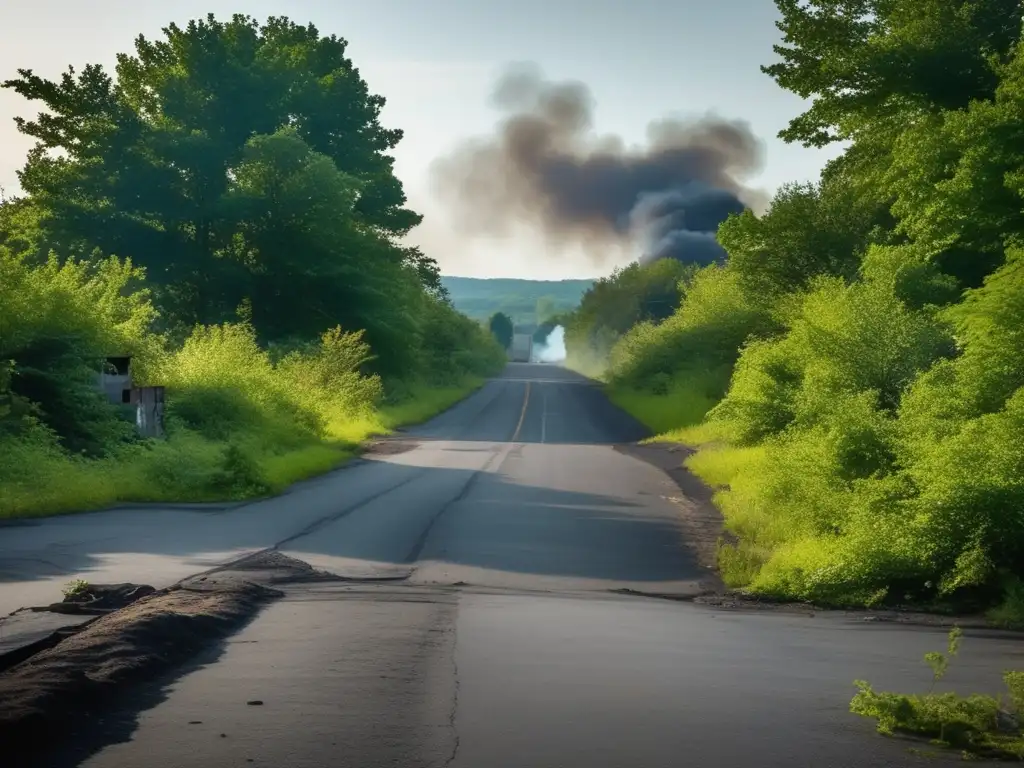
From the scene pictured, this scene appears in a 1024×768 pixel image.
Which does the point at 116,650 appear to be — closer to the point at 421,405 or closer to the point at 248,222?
the point at 248,222

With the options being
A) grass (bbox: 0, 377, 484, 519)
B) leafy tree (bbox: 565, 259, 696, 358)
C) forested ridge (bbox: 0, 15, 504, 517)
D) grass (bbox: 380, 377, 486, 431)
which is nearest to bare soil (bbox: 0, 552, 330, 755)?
grass (bbox: 0, 377, 484, 519)

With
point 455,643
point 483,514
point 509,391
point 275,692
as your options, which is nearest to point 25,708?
point 275,692

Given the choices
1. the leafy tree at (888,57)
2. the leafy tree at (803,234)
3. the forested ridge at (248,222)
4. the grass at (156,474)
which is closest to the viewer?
the grass at (156,474)

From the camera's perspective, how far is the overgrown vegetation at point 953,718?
7.24 m

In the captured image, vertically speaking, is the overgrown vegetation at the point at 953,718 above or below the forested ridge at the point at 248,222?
below

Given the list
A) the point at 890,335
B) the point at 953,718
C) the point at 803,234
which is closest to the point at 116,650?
the point at 953,718

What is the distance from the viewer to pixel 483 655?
9.77 m

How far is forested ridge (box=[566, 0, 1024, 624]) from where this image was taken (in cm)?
1422

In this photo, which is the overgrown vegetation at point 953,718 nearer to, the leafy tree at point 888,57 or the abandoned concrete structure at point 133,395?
the leafy tree at point 888,57

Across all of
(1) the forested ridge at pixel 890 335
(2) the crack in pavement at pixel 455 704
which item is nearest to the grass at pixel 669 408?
(1) the forested ridge at pixel 890 335

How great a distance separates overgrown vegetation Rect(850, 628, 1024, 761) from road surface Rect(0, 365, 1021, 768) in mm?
173

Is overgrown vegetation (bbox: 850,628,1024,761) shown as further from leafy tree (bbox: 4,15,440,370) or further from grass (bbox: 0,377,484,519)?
leafy tree (bbox: 4,15,440,370)

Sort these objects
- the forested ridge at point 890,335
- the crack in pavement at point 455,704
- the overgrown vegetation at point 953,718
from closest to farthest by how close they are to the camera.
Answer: the crack in pavement at point 455,704 < the overgrown vegetation at point 953,718 < the forested ridge at point 890,335

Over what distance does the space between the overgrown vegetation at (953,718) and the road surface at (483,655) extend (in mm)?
173
